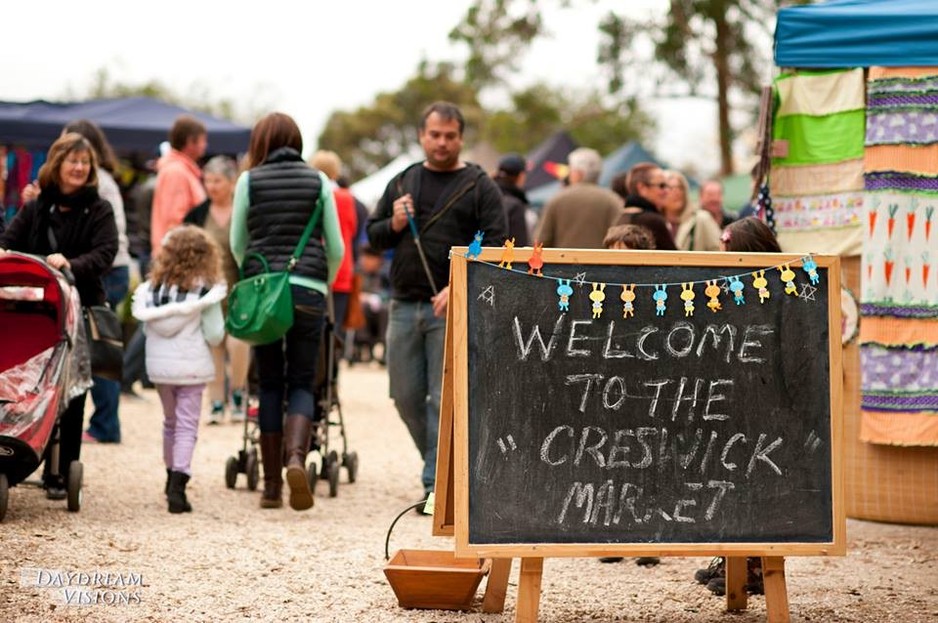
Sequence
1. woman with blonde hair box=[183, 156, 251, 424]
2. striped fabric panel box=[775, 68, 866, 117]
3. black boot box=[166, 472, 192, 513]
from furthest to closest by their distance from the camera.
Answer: woman with blonde hair box=[183, 156, 251, 424], striped fabric panel box=[775, 68, 866, 117], black boot box=[166, 472, 192, 513]

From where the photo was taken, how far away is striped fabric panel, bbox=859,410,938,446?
7.73 metres

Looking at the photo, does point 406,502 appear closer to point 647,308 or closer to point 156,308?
point 156,308

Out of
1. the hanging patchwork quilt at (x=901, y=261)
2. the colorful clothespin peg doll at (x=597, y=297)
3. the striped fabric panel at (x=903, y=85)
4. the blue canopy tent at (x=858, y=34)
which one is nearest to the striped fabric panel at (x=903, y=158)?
the hanging patchwork quilt at (x=901, y=261)

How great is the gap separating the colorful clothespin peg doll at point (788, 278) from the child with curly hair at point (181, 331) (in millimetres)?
3673

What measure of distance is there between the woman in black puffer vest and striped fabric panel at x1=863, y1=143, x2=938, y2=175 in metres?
2.94

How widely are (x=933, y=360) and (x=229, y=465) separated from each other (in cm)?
401

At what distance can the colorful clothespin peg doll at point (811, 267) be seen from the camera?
5391mm

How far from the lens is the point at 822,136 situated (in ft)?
27.5

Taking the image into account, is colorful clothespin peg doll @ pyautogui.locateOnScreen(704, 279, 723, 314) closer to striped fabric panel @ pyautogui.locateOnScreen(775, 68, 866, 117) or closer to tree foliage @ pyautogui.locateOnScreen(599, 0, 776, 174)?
striped fabric panel @ pyautogui.locateOnScreen(775, 68, 866, 117)

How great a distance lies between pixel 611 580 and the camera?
640cm

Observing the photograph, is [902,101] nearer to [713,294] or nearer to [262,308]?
[713,294]

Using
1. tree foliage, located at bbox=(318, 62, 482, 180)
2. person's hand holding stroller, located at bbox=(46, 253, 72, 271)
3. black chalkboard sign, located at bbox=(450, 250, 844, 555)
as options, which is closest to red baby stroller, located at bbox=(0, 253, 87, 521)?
person's hand holding stroller, located at bbox=(46, 253, 72, 271)

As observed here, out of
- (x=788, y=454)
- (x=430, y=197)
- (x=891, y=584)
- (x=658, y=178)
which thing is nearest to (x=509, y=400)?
(x=788, y=454)

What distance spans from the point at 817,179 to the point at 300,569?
3856mm
